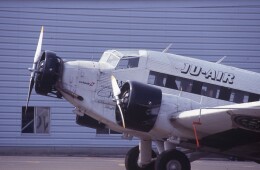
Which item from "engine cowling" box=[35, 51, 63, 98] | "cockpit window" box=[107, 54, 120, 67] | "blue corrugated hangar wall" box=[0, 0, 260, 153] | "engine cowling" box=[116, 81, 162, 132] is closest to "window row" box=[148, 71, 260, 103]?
"cockpit window" box=[107, 54, 120, 67]

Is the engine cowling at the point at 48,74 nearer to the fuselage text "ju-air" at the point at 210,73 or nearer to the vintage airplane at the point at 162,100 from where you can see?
the vintage airplane at the point at 162,100

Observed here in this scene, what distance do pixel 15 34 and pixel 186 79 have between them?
1689cm

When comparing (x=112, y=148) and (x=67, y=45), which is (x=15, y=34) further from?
(x=112, y=148)

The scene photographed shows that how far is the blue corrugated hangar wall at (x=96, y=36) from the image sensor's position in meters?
30.2

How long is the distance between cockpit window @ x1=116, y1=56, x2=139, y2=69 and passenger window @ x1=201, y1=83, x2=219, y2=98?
2.01 metres

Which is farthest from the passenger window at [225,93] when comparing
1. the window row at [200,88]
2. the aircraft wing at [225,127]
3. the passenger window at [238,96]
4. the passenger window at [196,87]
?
the aircraft wing at [225,127]

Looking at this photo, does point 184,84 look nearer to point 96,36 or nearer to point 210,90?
point 210,90

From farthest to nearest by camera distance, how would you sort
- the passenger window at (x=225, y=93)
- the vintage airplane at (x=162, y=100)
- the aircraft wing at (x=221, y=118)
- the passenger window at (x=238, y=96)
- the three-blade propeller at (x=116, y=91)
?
the passenger window at (x=238, y=96) < the passenger window at (x=225, y=93) < the three-blade propeller at (x=116, y=91) < the vintage airplane at (x=162, y=100) < the aircraft wing at (x=221, y=118)

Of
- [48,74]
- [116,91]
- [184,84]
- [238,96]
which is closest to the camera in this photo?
[116,91]

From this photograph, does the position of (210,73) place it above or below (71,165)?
above

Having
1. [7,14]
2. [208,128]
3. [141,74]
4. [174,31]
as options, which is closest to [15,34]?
[7,14]

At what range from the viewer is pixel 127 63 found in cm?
1536

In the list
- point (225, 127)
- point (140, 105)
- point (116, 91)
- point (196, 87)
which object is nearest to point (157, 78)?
point (196, 87)

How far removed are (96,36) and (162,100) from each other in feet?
58.6
